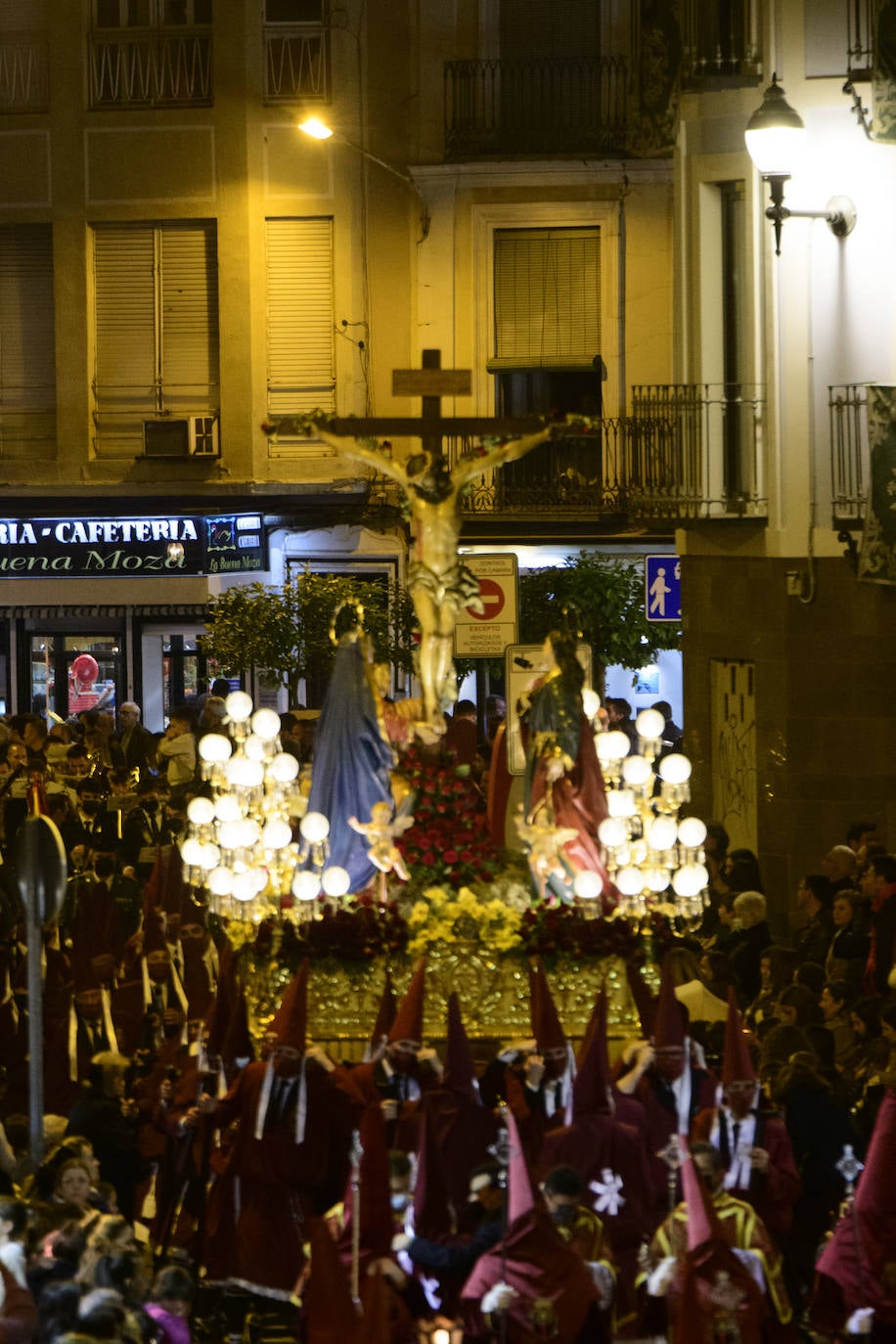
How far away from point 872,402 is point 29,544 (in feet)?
42.1

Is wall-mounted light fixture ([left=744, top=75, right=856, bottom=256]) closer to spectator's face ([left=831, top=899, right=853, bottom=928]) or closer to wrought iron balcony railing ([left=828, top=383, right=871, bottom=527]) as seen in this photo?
wrought iron balcony railing ([left=828, top=383, right=871, bottom=527])

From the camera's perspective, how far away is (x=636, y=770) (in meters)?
13.2

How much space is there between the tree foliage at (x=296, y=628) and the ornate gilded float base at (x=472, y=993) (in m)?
10.6

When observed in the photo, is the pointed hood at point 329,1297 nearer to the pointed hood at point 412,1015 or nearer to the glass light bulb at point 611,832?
the pointed hood at point 412,1015

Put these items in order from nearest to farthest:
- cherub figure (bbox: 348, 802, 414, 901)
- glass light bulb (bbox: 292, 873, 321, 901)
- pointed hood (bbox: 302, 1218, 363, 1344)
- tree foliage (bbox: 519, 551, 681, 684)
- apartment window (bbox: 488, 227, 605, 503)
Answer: pointed hood (bbox: 302, 1218, 363, 1344) → glass light bulb (bbox: 292, 873, 321, 901) → cherub figure (bbox: 348, 802, 414, 901) → tree foliage (bbox: 519, 551, 681, 684) → apartment window (bbox: 488, 227, 605, 503)

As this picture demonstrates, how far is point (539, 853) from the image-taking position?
518 inches

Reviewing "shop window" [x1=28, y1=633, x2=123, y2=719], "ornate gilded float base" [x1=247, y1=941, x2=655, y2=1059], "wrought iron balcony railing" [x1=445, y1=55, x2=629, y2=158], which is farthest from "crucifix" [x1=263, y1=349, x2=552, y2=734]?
"shop window" [x1=28, y1=633, x2=123, y2=719]

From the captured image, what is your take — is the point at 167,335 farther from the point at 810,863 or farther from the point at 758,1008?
the point at 758,1008

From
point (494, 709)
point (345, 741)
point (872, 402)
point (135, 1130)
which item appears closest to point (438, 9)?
point (494, 709)

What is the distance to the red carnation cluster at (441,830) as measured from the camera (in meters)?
13.4

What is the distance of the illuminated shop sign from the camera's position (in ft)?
89.9

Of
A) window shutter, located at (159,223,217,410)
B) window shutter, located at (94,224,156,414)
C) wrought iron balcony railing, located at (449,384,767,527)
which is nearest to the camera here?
wrought iron balcony railing, located at (449,384,767,527)

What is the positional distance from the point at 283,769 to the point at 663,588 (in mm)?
7292

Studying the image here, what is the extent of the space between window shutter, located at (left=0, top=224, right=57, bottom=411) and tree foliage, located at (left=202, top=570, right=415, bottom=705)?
4.58 meters
